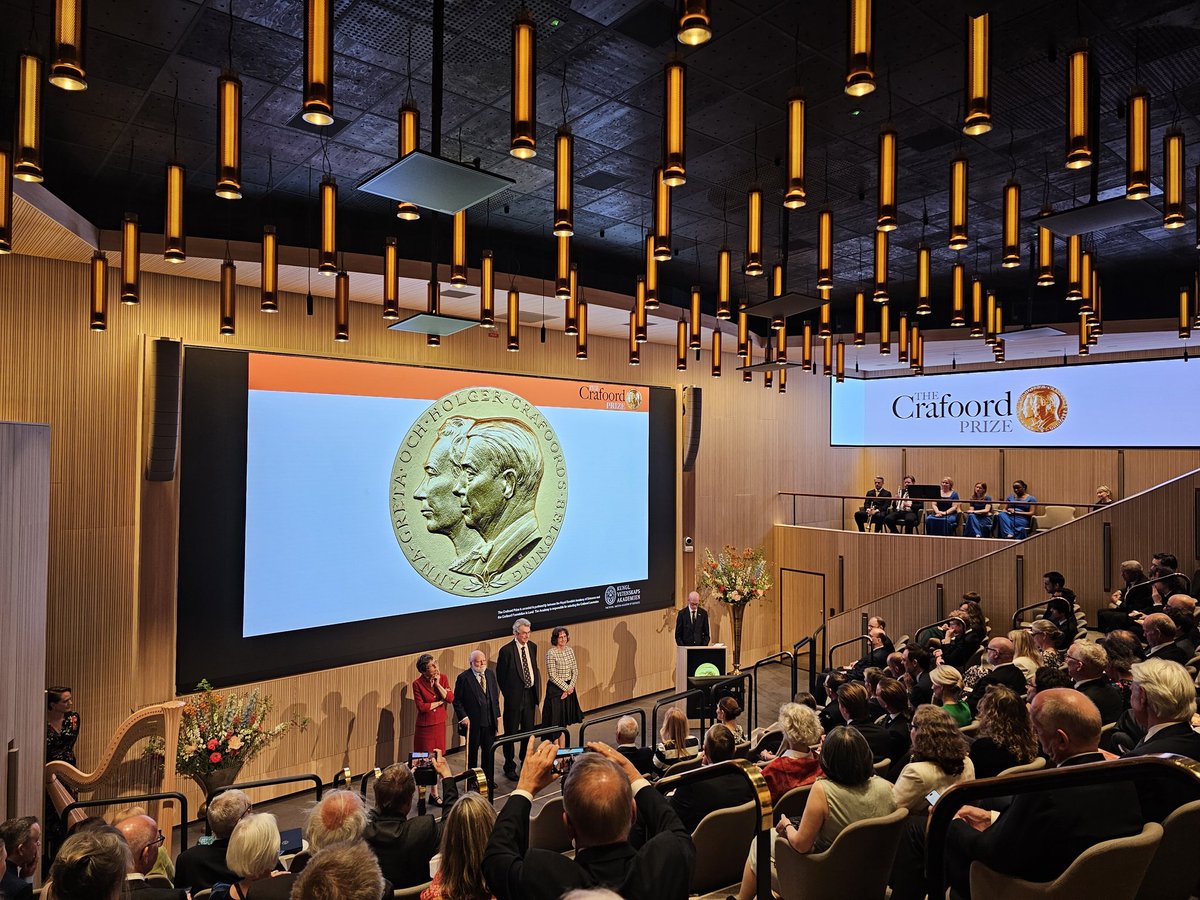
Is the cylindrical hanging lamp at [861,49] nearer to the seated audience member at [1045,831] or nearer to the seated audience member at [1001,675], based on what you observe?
the seated audience member at [1045,831]

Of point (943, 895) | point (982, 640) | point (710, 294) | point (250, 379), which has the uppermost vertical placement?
point (710, 294)

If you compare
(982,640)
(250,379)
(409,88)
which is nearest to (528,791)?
(409,88)

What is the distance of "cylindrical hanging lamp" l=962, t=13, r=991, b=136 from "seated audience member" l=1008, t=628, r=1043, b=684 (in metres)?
4.51

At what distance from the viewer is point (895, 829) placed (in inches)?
112

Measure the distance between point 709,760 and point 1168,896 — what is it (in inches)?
85.2

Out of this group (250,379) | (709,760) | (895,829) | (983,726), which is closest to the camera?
(895,829)

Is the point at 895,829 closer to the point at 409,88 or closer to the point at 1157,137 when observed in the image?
the point at 409,88

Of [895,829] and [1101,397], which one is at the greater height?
[1101,397]

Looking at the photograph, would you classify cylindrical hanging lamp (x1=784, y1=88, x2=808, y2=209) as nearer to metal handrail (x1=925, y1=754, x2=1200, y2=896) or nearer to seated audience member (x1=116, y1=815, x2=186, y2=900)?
metal handrail (x1=925, y1=754, x2=1200, y2=896)

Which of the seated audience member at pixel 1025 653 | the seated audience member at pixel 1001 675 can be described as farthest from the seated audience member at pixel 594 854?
the seated audience member at pixel 1025 653

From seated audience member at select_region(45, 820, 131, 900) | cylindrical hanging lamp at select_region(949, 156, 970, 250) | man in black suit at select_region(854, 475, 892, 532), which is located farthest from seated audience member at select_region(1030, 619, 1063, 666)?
seated audience member at select_region(45, 820, 131, 900)

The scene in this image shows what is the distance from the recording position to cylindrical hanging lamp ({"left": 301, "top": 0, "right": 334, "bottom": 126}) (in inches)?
98.3

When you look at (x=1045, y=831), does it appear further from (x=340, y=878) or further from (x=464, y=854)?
(x=340, y=878)

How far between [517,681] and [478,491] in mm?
2148
